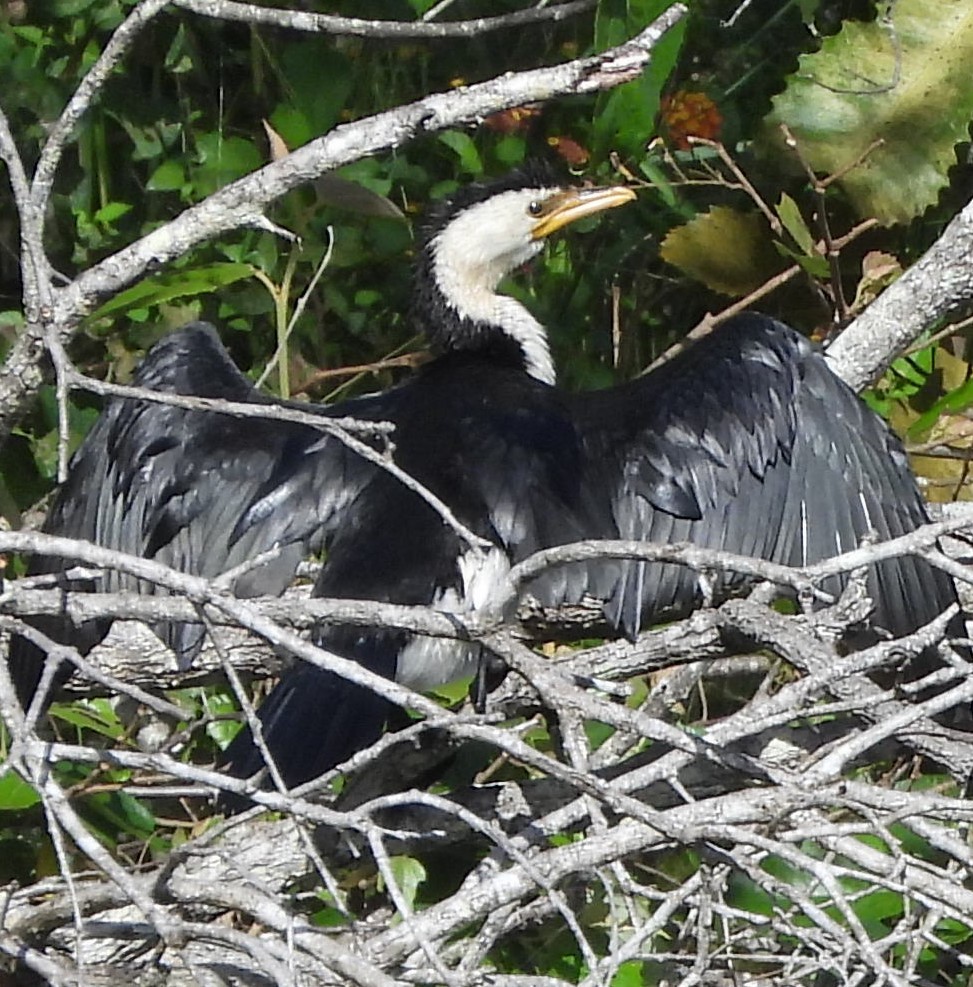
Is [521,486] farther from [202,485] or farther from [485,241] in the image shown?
[485,241]

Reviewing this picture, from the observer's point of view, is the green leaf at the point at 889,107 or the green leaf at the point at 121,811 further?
the green leaf at the point at 889,107

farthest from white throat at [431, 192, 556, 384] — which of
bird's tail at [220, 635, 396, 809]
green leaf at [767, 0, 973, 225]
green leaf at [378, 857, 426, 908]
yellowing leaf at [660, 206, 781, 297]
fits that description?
bird's tail at [220, 635, 396, 809]

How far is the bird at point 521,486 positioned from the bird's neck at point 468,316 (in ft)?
1.00

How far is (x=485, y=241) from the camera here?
2.68 metres

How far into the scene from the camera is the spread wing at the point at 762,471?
6.94 ft

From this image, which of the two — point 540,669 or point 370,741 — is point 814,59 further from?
point 540,669

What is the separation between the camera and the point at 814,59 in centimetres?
286

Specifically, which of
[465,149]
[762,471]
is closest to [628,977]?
[762,471]

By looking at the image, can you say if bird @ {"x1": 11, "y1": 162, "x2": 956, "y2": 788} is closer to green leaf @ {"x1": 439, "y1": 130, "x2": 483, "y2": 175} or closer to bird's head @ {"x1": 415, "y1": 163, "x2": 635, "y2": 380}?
bird's head @ {"x1": 415, "y1": 163, "x2": 635, "y2": 380}

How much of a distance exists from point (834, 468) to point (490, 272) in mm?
758

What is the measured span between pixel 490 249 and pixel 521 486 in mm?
737

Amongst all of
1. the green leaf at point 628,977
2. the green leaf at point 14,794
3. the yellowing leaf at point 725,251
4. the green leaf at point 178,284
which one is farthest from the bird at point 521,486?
the yellowing leaf at point 725,251

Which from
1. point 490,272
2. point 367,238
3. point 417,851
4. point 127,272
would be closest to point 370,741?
point 417,851

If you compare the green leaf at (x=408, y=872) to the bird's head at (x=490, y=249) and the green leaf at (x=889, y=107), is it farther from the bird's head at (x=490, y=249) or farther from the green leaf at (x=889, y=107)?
the green leaf at (x=889, y=107)
